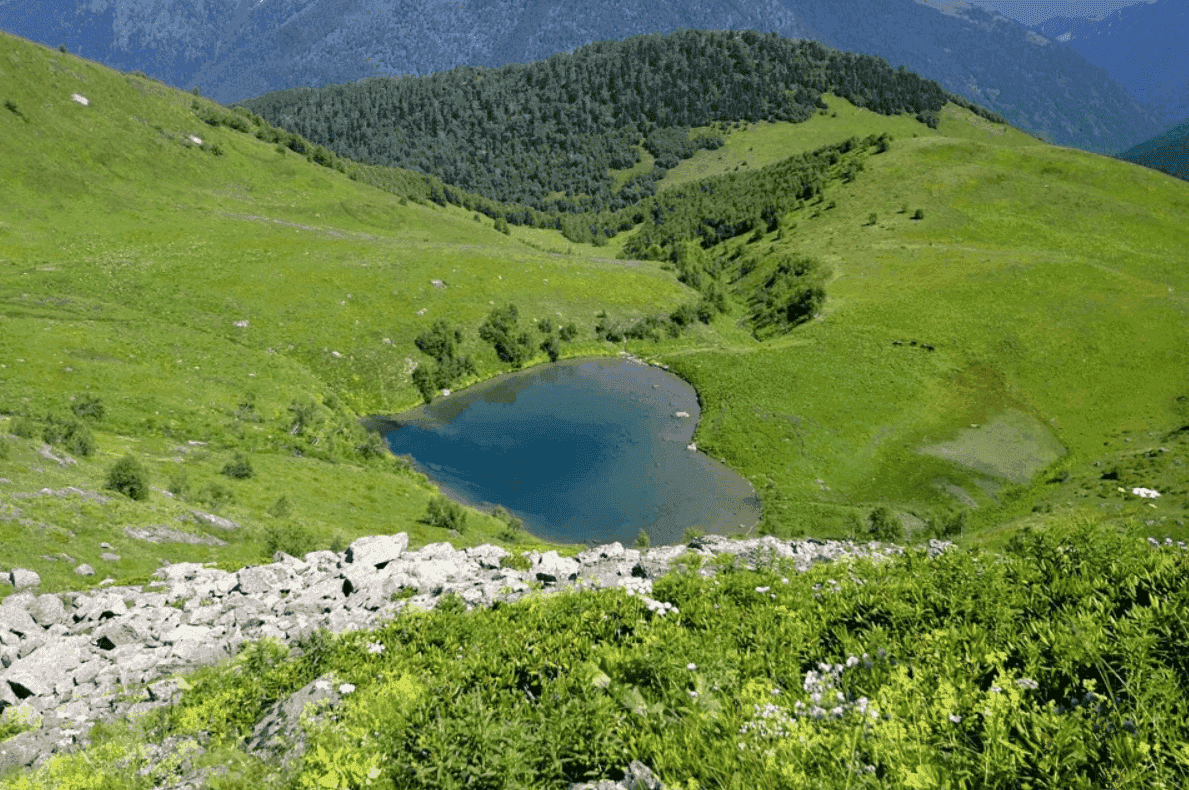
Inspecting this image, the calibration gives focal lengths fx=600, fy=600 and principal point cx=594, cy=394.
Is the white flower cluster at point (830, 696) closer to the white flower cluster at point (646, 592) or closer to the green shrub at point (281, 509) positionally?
the white flower cluster at point (646, 592)

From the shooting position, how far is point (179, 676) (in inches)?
603

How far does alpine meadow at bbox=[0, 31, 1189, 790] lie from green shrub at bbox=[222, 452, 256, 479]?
0.71ft

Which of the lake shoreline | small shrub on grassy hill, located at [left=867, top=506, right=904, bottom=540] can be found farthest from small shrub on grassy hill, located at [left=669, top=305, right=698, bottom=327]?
small shrub on grassy hill, located at [left=867, top=506, right=904, bottom=540]

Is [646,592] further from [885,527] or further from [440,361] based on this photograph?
[440,361]

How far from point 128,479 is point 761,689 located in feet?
111

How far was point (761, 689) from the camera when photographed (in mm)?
10570

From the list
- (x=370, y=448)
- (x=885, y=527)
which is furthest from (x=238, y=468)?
(x=885, y=527)

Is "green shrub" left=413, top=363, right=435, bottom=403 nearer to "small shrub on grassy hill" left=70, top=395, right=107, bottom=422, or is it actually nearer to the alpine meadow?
the alpine meadow

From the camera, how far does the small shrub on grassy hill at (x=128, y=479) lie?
3078 centimetres

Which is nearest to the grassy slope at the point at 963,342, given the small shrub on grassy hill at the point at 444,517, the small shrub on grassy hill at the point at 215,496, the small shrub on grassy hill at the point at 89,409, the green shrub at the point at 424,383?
the small shrub on grassy hill at the point at 444,517

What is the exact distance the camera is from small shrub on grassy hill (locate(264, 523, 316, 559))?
28.9 m

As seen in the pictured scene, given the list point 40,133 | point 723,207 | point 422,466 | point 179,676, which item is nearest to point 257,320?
point 422,466

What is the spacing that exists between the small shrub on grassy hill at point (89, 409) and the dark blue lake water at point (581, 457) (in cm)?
2748

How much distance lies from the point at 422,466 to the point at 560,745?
59.1 m
